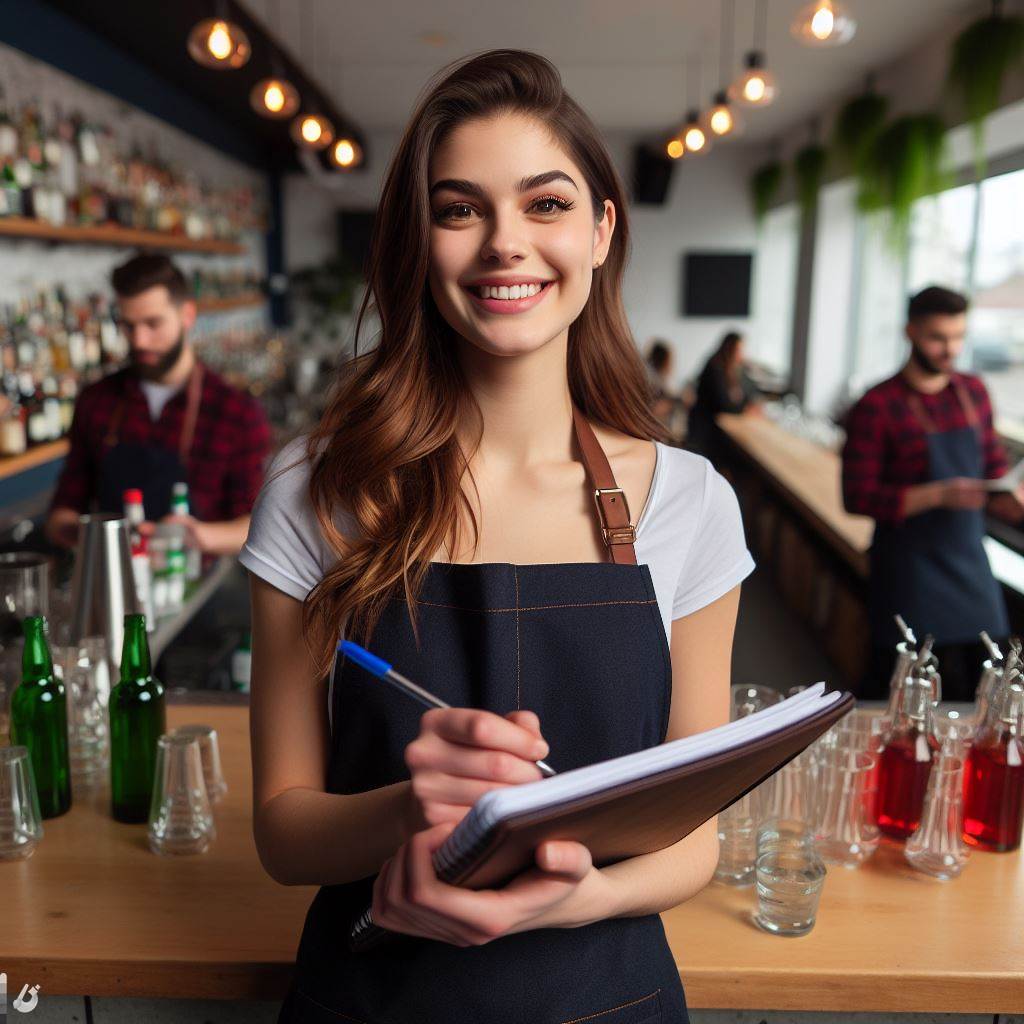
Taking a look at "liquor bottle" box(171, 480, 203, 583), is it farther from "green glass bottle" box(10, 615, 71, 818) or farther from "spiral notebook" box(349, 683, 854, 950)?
"spiral notebook" box(349, 683, 854, 950)

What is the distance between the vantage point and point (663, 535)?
4.14ft

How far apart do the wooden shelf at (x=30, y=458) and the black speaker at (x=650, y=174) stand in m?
8.25

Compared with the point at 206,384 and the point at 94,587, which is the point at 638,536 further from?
the point at 206,384

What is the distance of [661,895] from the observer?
3.75 ft

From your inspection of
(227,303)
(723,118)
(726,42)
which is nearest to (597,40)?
(726,42)

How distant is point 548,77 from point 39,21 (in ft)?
15.7

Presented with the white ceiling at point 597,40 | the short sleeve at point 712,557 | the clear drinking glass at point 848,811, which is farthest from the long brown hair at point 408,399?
the white ceiling at point 597,40

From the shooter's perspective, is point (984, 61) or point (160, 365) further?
point (984, 61)

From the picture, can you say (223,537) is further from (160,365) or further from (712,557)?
(712,557)

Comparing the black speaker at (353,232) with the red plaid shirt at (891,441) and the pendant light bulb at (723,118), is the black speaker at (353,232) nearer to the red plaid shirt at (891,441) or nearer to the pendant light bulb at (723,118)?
the pendant light bulb at (723,118)

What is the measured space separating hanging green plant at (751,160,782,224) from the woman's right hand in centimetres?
1110

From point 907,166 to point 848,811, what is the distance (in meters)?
5.92

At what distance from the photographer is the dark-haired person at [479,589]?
1.13 m

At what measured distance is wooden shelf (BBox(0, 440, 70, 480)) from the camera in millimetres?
3888
